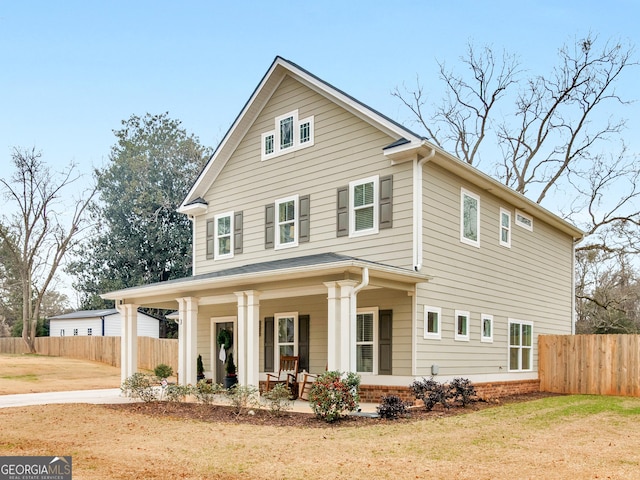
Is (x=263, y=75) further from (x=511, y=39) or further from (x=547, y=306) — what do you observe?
(x=511, y=39)

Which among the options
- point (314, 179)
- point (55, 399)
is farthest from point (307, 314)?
point (55, 399)

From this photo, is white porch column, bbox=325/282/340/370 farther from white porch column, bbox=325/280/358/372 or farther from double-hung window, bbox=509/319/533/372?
double-hung window, bbox=509/319/533/372

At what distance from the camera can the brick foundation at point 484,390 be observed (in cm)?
1325

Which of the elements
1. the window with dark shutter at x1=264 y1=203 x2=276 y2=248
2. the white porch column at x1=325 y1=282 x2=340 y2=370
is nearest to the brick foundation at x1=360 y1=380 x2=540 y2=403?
the white porch column at x1=325 y1=282 x2=340 y2=370

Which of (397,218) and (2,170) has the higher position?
Result: (2,170)

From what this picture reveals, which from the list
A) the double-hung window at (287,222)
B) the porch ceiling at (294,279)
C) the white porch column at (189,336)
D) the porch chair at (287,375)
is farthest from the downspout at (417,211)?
the white porch column at (189,336)

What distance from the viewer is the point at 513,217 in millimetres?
17766

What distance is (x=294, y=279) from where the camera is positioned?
509 inches

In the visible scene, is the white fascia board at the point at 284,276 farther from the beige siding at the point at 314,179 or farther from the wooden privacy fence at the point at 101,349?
the wooden privacy fence at the point at 101,349

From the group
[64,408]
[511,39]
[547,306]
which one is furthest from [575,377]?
[511,39]

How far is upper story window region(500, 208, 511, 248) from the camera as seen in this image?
17078 mm

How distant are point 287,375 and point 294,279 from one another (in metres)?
3.33

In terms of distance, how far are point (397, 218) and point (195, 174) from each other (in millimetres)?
25659

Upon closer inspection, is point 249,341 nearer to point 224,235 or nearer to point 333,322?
point 333,322
